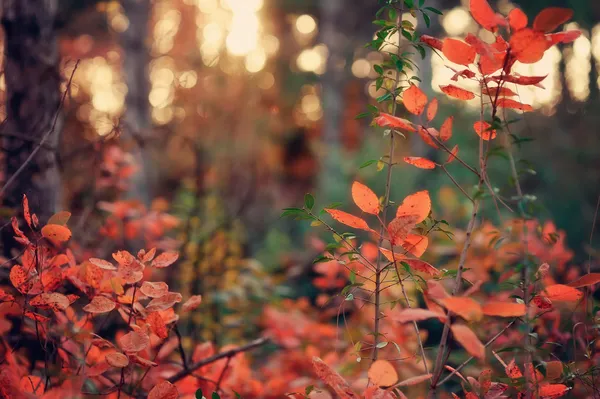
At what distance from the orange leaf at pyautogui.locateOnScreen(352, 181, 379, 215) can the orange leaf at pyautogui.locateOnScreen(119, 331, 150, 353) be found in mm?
556

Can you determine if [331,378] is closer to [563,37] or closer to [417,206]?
[417,206]

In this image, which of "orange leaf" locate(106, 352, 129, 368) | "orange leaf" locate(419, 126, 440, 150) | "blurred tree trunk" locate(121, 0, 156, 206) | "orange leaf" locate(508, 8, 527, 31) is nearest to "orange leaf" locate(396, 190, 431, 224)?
"orange leaf" locate(419, 126, 440, 150)

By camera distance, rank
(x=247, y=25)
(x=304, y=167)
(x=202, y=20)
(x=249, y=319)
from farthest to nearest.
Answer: (x=304, y=167), (x=202, y=20), (x=247, y=25), (x=249, y=319)

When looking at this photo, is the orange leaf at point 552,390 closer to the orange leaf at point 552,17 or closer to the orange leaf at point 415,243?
the orange leaf at point 415,243

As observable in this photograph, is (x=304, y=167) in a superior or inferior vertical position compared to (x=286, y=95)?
inferior

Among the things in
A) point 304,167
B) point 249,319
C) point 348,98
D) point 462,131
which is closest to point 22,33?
point 249,319

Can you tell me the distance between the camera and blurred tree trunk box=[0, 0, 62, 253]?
6.22 ft

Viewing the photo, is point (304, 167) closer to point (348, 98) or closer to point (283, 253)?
point (348, 98)

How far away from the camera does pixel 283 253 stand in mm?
5602

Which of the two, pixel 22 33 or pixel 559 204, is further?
pixel 559 204

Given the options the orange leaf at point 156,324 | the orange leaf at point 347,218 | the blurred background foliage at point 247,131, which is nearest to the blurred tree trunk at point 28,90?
the blurred background foliage at point 247,131

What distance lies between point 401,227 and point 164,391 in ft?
2.06

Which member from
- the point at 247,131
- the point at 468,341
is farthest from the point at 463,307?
the point at 247,131

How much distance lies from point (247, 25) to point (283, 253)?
626 centimetres
